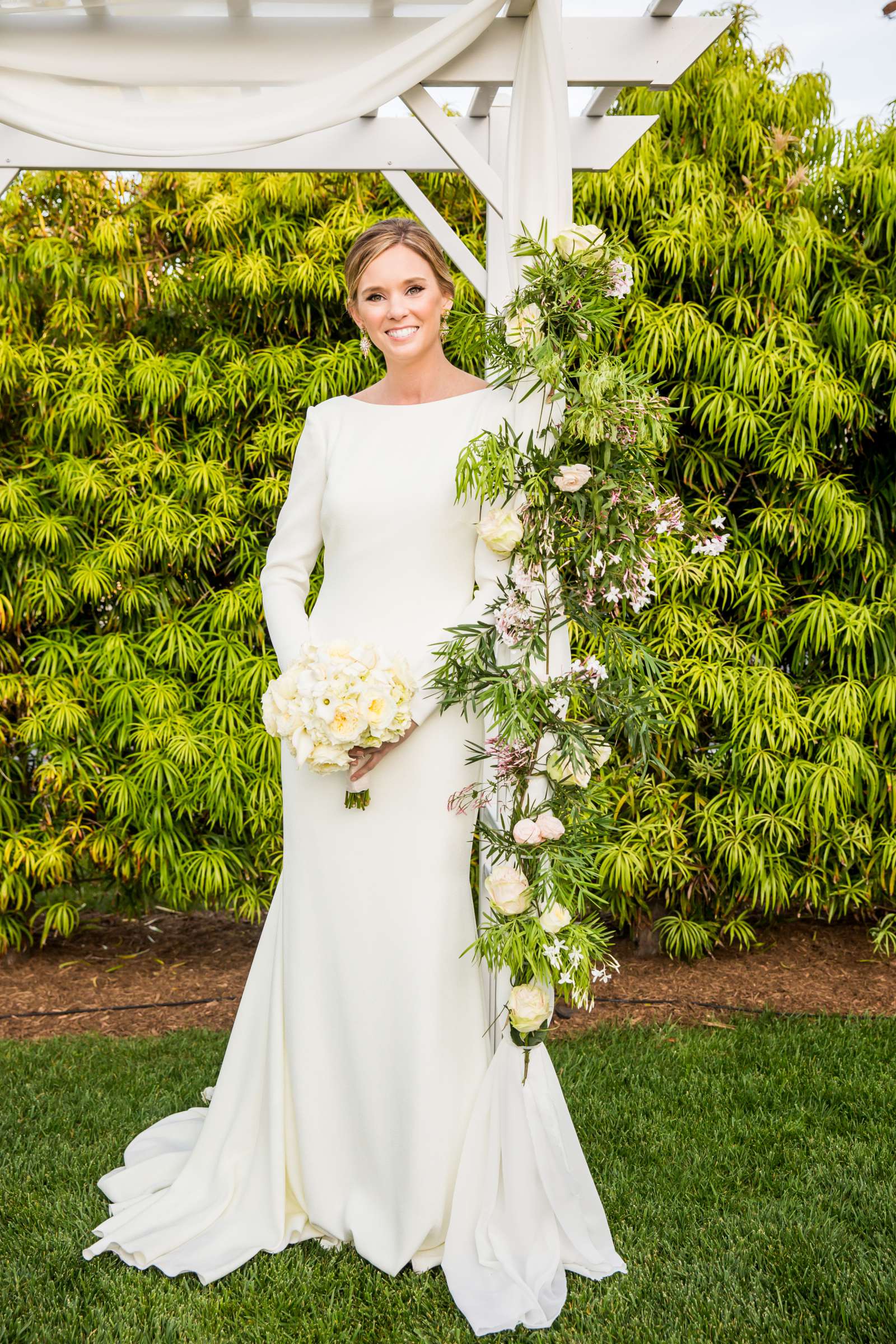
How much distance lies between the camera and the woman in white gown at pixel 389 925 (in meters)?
2.32

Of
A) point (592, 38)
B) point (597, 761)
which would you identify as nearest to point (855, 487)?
point (592, 38)

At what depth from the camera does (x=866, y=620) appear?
423 centimetres

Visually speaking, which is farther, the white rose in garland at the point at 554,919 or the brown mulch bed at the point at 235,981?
the brown mulch bed at the point at 235,981

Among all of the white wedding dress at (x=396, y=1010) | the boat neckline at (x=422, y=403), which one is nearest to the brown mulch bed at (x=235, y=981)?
the white wedding dress at (x=396, y=1010)

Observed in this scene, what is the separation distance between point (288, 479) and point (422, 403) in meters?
2.13

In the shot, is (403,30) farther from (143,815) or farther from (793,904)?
(793,904)

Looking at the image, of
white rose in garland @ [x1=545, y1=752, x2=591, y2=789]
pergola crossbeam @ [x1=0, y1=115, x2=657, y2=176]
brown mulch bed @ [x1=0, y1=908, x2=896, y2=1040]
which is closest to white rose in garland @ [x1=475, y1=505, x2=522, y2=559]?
white rose in garland @ [x1=545, y1=752, x2=591, y2=789]

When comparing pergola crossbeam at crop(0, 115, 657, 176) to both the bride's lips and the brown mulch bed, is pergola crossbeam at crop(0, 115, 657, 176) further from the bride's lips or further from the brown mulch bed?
the brown mulch bed

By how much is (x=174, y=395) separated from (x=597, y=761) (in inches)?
111

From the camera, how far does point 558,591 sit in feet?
7.36

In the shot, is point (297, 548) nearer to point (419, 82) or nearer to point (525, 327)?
point (525, 327)

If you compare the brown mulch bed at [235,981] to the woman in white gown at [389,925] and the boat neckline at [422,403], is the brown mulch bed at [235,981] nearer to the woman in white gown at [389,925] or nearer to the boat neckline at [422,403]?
the woman in white gown at [389,925]

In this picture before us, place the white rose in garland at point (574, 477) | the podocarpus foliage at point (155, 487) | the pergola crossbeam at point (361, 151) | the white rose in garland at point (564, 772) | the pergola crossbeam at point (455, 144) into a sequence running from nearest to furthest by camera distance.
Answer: the white rose in garland at point (574, 477), the white rose in garland at point (564, 772), the pergola crossbeam at point (455, 144), the pergola crossbeam at point (361, 151), the podocarpus foliage at point (155, 487)

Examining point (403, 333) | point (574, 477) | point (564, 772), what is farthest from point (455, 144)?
point (564, 772)
